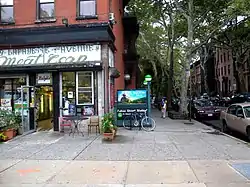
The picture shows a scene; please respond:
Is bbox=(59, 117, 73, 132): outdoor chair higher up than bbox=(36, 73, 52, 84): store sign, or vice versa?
bbox=(36, 73, 52, 84): store sign

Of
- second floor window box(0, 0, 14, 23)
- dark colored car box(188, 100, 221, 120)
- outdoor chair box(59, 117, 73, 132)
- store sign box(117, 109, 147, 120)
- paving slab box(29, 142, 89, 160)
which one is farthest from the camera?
dark colored car box(188, 100, 221, 120)

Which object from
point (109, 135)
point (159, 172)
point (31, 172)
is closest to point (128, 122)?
point (109, 135)

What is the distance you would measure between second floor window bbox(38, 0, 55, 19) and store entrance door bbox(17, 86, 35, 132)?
138 inches

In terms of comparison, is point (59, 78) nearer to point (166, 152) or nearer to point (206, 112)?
point (166, 152)

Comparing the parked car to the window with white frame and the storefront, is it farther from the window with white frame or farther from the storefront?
the window with white frame

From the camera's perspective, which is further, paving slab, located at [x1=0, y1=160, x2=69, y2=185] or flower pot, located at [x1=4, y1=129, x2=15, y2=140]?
flower pot, located at [x1=4, y1=129, x2=15, y2=140]

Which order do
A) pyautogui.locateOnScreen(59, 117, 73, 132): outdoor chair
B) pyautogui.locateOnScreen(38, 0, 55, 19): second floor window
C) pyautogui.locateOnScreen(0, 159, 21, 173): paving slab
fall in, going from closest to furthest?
pyautogui.locateOnScreen(0, 159, 21, 173): paving slab → pyautogui.locateOnScreen(59, 117, 73, 132): outdoor chair → pyautogui.locateOnScreen(38, 0, 55, 19): second floor window

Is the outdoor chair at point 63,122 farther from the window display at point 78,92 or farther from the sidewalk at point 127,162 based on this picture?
the sidewalk at point 127,162

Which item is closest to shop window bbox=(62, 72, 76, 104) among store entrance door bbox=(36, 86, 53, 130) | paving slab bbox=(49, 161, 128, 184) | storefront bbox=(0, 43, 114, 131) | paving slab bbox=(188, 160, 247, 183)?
storefront bbox=(0, 43, 114, 131)

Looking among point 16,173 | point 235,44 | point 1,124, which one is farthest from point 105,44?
point 235,44

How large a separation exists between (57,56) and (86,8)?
269 centimetres

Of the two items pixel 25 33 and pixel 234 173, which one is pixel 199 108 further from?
pixel 234 173

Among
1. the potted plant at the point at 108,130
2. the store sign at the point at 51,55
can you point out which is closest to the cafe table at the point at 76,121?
the store sign at the point at 51,55

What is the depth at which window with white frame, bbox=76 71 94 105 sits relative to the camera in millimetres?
16734
